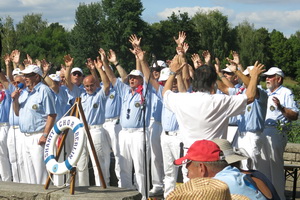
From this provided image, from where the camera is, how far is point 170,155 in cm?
1041

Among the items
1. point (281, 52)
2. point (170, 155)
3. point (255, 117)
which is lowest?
point (170, 155)

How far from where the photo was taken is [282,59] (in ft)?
290

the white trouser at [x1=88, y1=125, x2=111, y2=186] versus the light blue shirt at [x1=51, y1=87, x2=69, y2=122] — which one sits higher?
the light blue shirt at [x1=51, y1=87, x2=69, y2=122]

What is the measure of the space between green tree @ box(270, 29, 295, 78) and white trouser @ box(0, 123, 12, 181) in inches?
2966

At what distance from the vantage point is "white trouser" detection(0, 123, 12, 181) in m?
11.8

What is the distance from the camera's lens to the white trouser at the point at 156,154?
10977mm

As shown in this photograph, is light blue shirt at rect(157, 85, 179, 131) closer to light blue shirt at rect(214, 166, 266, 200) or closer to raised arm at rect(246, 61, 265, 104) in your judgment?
raised arm at rect(246, 61, 265, 104)

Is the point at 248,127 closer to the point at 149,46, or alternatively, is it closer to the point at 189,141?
the point at 189,141

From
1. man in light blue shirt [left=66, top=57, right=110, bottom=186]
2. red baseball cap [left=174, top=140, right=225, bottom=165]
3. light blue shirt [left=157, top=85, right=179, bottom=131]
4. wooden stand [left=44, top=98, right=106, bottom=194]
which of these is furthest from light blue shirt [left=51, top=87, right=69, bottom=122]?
red baseball cap [left=174, top=140, right=225, bottom=165]

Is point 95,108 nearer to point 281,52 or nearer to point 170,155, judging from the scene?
point 170,155

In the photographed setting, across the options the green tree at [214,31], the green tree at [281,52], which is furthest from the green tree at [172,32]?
the green tree at [281,52]

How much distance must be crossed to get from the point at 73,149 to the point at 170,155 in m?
3.37

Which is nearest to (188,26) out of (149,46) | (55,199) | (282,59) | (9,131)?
(149,46)

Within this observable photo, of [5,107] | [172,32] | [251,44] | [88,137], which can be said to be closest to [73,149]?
[88,137]
